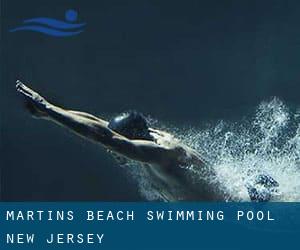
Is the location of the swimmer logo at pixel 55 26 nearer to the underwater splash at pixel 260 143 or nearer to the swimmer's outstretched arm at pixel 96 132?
the underwater splash at pixel 260 143

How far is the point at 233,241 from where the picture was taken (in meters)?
5.74

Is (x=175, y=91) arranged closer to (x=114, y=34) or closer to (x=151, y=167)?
(x=114, y=34)

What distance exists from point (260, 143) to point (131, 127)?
1267mm

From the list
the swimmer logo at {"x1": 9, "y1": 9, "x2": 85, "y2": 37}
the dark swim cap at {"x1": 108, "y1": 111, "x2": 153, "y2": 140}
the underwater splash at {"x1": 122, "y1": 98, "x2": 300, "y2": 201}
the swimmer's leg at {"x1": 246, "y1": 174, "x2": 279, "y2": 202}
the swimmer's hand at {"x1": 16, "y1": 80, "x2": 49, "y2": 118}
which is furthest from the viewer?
the swimmer logo at {"x1": 9, "y1": 9, "x2": 85, "y2": 37}

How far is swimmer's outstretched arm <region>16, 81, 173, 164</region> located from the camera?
4.57m

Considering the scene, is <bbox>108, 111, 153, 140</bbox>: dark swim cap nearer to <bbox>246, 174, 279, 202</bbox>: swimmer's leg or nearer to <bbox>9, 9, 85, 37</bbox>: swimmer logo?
<bbox>246, 174, 279, 202</bbox>: swimmer's leg

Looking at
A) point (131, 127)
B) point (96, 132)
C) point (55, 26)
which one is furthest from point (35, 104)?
point (55, 26)

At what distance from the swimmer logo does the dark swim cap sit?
3.82 ft

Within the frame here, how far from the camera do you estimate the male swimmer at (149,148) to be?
4609 mm

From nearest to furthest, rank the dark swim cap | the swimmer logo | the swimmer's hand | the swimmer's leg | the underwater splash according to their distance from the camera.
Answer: the swimmer's hand
the dark swim cap
the swimmer's leg
the underwater splash
the swimmer logo

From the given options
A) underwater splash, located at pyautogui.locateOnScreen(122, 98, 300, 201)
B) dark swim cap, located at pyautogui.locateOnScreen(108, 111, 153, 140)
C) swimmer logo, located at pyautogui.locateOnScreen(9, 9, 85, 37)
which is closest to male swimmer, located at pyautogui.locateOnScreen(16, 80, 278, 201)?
dark swim cap, located at pyautogui.locateOnScreen(108, 111, 153, 140)

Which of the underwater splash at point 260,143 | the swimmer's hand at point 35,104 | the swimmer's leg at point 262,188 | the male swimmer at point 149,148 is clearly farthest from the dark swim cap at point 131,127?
the swimmer's leg at point 262,188

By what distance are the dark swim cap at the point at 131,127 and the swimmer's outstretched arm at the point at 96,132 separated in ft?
0.30

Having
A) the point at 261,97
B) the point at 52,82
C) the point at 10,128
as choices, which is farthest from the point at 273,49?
the point at 10,128
